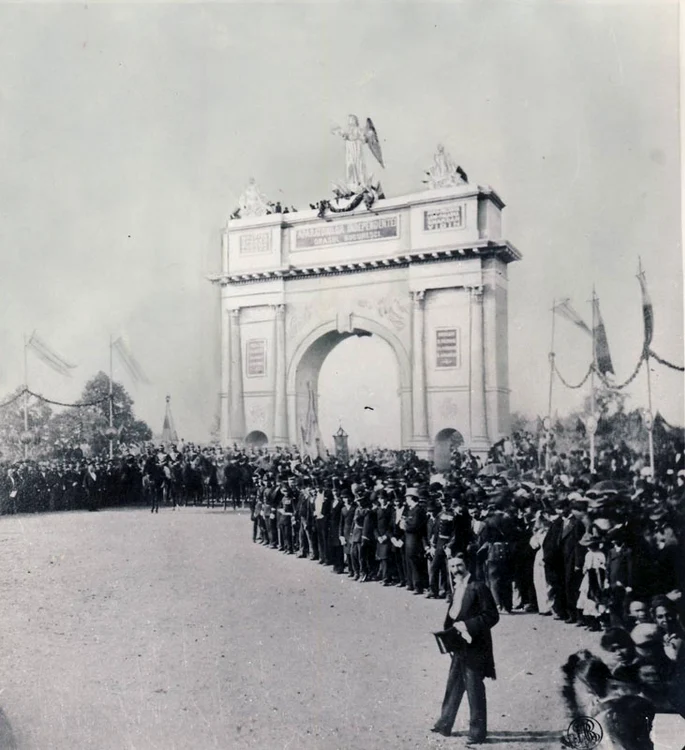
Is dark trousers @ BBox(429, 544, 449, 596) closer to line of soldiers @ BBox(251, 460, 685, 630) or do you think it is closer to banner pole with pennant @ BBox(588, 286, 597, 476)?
line of soldiers @ BBox(251, 460, 685, 630)

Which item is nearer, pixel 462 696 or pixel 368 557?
pixel 462 696

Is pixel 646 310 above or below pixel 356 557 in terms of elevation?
above

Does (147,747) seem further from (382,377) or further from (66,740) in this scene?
(382,377)

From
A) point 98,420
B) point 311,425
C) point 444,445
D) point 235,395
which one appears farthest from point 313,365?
point 98,420

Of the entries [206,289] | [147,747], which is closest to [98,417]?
[206,289]

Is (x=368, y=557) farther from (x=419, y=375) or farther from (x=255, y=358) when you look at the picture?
(x=255, y=358)
